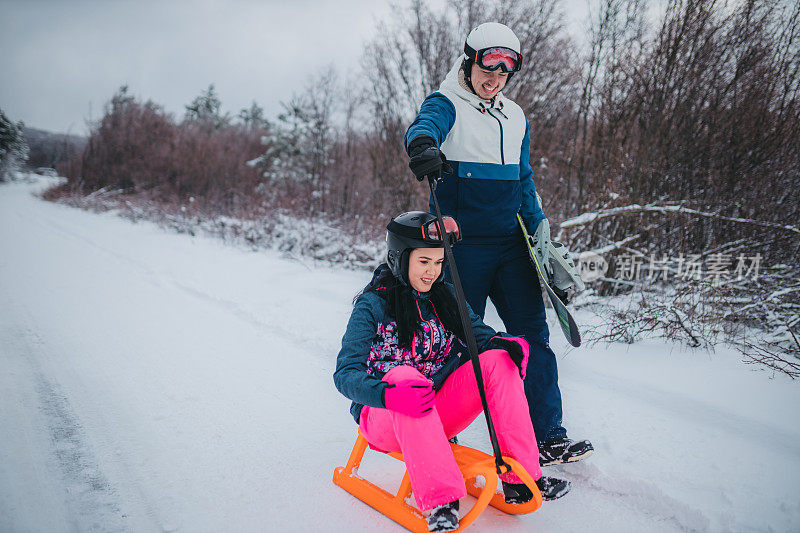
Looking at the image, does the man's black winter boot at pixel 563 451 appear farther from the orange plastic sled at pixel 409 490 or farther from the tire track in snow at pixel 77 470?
the tire track in snow at pixel 77 470

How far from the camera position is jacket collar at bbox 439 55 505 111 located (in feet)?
7.02

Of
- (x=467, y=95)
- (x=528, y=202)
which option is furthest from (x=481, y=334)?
(x=467, y=95)

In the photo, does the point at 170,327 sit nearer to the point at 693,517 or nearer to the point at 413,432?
the point at 413,432

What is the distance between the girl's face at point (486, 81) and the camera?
210 centimetres

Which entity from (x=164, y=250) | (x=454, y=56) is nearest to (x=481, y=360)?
(x=454, y=56)

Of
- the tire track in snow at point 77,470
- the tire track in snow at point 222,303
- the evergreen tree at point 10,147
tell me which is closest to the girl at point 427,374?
the tire track in snow at point 77,470

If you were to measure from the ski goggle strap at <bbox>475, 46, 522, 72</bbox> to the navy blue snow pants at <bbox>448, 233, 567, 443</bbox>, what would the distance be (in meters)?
0.80

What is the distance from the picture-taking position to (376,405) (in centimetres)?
159

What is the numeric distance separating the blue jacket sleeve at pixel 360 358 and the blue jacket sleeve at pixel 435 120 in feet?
2.36

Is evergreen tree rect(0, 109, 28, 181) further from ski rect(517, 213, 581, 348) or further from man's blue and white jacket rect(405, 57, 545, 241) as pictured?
ski rect(517, 213, 581, 348)

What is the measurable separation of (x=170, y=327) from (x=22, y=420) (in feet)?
5.36

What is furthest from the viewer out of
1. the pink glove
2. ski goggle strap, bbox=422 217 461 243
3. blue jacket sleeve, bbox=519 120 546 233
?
blue jacket sleeve, bbox=519 120 546 233

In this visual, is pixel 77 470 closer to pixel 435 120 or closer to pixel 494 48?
pixel 435 120

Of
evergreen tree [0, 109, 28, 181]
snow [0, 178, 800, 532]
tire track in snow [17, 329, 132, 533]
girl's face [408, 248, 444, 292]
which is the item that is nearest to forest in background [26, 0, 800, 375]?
snow [0, 178, 800, 532]
